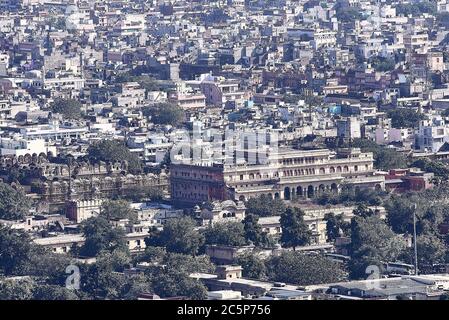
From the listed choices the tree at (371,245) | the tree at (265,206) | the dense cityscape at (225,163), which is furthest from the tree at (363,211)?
the tree at (265,206)

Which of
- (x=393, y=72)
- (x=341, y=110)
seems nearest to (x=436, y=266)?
(x=341, y=110)

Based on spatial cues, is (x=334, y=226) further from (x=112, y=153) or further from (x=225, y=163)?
(x=112, y=153)

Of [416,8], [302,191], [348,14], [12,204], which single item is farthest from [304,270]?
[416,8]

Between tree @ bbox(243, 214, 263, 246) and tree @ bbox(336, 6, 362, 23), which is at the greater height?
tree @ bbox(336, 6, 362, 23)

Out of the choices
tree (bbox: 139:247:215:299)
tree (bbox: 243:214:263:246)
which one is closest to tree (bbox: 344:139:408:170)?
tree (bbox: 243:214:263:246)

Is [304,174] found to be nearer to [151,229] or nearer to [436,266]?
[151,229]

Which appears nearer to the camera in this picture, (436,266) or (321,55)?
(436,266)

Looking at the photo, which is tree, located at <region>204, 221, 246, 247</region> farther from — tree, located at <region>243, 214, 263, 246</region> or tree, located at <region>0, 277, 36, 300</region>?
tree, located at <region>0, 277, 36, 300</region>
